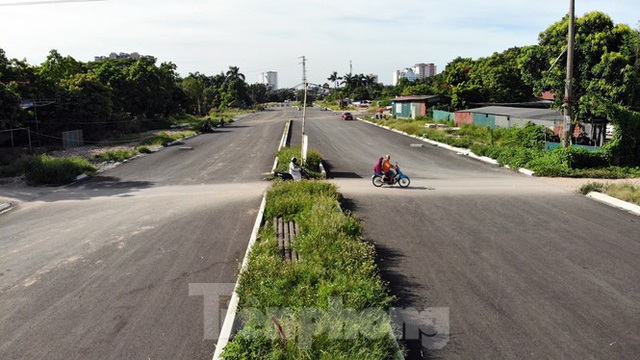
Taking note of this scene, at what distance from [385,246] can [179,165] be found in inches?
736

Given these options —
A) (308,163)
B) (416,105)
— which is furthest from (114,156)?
(416,105)

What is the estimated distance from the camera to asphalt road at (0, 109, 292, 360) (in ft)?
23.6

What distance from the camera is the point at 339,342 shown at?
6.39m

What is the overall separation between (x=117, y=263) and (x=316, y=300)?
5.34 metres

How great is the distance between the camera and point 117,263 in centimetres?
1049

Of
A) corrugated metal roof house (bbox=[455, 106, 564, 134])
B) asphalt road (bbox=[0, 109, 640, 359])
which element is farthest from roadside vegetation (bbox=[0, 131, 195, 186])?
corrugated metal roof house (bbox=[455, 106, 564, 134])

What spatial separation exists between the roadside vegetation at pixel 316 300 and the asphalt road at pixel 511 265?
727 mm

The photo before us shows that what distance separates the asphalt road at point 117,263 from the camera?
7180mm

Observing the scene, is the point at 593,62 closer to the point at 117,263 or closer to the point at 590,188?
the point at 590,188

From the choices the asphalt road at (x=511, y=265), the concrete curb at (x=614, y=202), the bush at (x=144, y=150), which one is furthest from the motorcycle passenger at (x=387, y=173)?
the bush at (x=144, y=150)

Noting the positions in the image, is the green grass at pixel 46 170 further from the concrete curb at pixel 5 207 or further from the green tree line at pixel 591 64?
the green tree line at pixel 591 64

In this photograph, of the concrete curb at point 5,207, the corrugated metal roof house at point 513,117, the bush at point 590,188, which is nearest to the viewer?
the concrete curb at point 5,207

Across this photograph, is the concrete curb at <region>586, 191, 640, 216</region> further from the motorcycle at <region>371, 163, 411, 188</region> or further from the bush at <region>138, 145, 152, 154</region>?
the bush at <region>138, 145, 152, 154</region>

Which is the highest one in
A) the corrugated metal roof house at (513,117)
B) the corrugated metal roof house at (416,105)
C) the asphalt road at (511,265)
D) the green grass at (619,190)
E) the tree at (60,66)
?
the tree at (60,66)
